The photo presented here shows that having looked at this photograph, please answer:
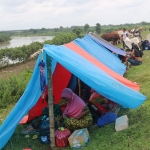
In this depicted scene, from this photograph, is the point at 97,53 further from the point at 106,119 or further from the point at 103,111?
the point at 106,119

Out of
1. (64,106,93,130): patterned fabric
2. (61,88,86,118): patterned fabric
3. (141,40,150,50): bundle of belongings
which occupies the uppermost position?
(141,40,150,50): bundle of belongings

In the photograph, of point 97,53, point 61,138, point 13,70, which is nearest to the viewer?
point 61,138

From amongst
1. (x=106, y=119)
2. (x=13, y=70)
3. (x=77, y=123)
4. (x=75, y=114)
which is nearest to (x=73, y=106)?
(x=75, y=114)

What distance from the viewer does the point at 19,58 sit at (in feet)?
60.7

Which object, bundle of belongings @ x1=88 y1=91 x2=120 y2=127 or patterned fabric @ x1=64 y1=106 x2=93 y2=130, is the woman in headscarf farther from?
bundle of belongings @ x1=88 y1=91 x2=120 y2=127

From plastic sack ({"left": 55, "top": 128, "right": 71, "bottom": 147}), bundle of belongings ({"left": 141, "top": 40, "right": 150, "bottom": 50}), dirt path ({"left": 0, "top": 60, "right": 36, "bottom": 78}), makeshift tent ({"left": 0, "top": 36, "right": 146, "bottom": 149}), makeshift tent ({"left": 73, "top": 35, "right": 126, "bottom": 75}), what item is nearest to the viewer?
makeshift tent ({"left": 0, "top": 36, "right": 146, "bottom": 149})

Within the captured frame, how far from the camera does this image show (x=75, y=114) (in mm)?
4625

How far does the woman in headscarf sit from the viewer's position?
14.7 feet

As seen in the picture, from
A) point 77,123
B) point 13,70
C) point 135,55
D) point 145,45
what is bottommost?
point 13,70

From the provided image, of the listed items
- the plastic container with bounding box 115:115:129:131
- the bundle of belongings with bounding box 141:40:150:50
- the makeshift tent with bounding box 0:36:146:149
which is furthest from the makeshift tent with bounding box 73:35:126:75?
the bundle of belongings with bounding box 141:40:150:50

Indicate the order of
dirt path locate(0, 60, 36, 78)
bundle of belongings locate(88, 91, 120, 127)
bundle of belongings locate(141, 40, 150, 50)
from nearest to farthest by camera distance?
bundle of belongings locate(88, 91, 120, 127)
bundle of belongings locate(141, 40, 150, 50)
dirt path locate(0, 60, 36, 78)

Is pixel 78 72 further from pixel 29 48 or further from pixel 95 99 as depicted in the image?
pixel 29 48

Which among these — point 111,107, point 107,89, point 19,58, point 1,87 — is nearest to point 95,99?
point 111,107

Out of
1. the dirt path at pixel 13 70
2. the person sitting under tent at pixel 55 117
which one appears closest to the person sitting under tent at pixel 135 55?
the person sitting under tent at pixel 55 117
